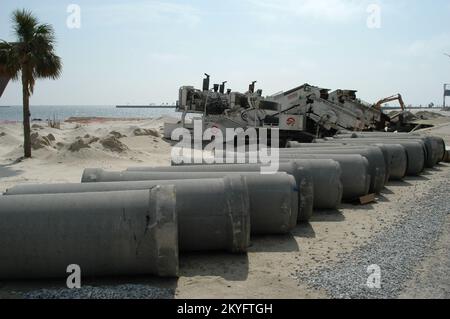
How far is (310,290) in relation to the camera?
180 inches

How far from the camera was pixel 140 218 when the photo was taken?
15.3 ft

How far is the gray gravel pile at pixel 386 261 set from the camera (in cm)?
454

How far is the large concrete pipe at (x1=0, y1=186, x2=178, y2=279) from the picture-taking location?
4602 mm

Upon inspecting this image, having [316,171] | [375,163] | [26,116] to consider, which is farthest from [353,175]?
[26,116]

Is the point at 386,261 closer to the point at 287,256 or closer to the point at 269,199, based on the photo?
the point at 287,256

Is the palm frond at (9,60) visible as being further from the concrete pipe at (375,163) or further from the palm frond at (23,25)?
the concrete pipe at (375,163)

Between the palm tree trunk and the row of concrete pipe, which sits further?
the palm tree trunk

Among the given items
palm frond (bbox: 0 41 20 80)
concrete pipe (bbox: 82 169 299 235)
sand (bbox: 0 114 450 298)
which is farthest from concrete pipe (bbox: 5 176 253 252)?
palm frond (bbox: 0 41 20 80)

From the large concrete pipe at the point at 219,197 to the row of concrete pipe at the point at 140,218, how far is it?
12mm

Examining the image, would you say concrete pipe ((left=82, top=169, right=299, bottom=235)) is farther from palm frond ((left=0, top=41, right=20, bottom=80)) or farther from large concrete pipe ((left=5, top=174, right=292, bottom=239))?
palm frond ((left=0, top=41, right=20, bottom=80))

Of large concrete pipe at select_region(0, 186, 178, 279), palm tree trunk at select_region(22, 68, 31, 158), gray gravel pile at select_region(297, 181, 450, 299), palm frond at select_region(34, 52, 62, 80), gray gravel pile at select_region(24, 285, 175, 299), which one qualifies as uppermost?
palm frond at select_region(34, 52, 62, 80)

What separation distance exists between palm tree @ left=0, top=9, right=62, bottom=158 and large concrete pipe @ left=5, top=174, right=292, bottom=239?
1075 cm

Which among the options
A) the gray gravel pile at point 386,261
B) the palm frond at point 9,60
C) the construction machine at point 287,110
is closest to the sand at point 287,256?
the gray gravel pile at point 386,261

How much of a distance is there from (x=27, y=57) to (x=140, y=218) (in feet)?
42.5
